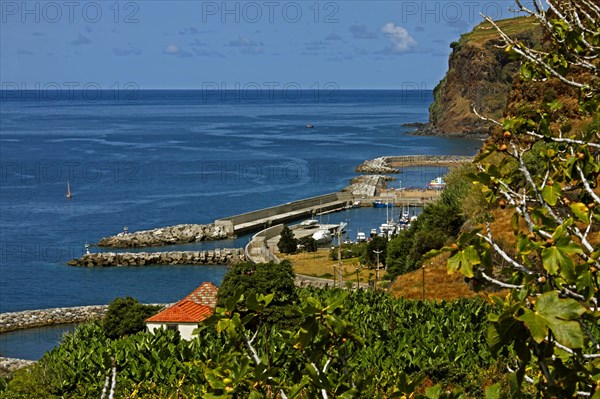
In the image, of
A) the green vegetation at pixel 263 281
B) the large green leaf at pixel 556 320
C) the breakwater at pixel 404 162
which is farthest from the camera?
the breakwater at pixel 404 162

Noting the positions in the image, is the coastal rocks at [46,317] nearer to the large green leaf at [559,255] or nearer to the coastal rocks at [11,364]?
the coastal rocks at [11,364]

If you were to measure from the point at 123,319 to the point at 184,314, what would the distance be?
10.4 ft

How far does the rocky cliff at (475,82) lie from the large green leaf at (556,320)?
146163 mm

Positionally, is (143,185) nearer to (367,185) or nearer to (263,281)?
(367,185)

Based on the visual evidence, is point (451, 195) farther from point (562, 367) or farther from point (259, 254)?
point (562, 367)

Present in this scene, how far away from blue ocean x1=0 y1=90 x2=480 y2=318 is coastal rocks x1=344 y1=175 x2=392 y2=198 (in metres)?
2.13

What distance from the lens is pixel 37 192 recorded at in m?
90.4

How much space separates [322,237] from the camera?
210 ft

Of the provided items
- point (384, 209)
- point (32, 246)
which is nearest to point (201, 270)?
point (32, 246)

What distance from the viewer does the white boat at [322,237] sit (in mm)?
63562

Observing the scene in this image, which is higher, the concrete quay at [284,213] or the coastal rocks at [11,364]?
the coastal rocks at [11,364]

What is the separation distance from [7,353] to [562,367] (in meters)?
37.7

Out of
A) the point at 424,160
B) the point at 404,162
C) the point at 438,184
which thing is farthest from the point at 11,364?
the point at 424,160

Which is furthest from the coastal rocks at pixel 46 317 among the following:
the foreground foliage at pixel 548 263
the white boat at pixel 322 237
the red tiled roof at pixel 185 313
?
the foreground foliage at pixel 548 263
